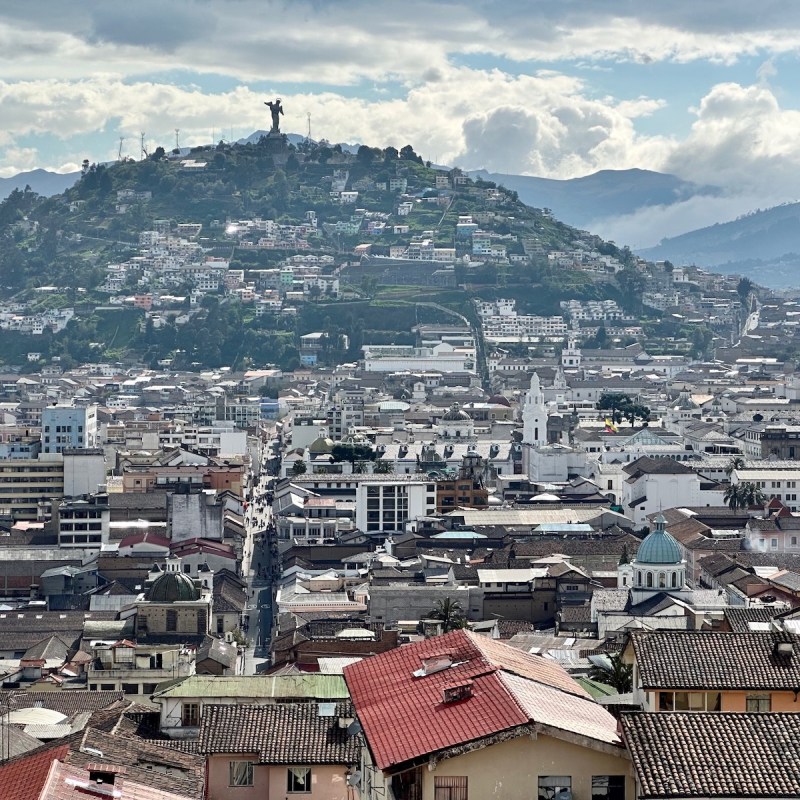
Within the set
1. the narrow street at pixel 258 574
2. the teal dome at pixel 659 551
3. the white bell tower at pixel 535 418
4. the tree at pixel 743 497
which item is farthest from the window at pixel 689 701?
the white bell tower at pixel 535 418

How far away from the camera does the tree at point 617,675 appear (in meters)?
23.3

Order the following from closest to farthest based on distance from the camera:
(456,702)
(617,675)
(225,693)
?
(456,702) → (225,693) → (617,675)

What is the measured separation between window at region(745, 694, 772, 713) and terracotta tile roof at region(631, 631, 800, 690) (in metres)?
0.10

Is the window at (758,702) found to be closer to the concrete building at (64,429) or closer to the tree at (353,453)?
the tree at (353,453)

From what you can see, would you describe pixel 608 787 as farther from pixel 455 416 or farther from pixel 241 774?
pixel 455 416

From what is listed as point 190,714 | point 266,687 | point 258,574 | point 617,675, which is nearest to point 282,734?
point 266,687

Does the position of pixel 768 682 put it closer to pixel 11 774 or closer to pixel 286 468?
pixel 11 774

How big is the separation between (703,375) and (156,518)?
275 ft

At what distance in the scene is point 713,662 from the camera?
57.9 ft

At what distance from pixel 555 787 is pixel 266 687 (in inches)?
382

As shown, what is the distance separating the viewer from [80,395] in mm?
150375

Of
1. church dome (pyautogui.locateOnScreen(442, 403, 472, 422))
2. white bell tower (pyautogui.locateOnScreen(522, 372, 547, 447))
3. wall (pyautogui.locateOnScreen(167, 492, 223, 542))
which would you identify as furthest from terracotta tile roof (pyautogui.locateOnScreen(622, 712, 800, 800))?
church dome (pyautogui.locateOnScreen(442, 403, 472, 422))

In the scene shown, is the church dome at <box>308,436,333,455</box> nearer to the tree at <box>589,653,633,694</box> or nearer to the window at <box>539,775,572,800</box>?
the tree at <box>589,653,633,694</box>

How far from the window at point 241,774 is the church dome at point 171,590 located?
37.6 m
